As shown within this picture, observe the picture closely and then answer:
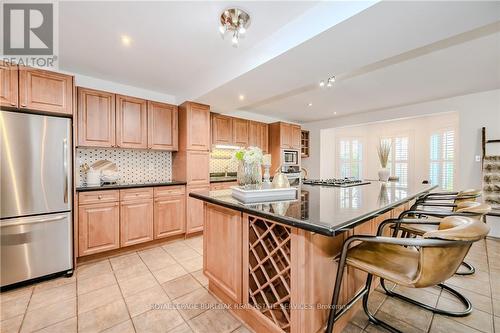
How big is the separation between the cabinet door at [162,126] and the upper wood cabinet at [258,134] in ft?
5.60

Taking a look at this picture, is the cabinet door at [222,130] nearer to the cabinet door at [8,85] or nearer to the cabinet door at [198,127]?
the cabinet door at [198,127]

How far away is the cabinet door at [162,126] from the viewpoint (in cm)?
332

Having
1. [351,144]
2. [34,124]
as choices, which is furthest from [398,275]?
[351,144]

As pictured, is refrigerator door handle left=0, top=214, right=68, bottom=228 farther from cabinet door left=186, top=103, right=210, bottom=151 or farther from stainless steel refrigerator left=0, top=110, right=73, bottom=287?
cabinet door left=186, top=103, right=210, bottom=151

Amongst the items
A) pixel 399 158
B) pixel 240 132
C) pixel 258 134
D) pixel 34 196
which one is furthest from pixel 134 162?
pixel 399 158

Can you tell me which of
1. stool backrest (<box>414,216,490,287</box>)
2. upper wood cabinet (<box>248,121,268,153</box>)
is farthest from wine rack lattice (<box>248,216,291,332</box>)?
upper wood cabinet (<box>248,121,268,153</box>)

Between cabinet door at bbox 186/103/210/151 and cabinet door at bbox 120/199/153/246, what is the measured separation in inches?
43.6

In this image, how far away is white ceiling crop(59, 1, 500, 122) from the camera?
1.54 m

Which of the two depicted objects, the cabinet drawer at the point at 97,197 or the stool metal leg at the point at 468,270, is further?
the cabinet drawer at the point at 97,197

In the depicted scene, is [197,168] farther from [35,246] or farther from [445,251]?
[445,251]

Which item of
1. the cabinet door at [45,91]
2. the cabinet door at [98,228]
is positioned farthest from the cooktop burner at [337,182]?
the cabinet door at [45,91]

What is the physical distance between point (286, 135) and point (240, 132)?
4.15ft

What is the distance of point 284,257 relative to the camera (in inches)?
52.0

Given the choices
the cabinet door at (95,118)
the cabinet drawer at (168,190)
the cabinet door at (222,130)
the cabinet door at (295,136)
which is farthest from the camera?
the cabinet door at (295,136)
